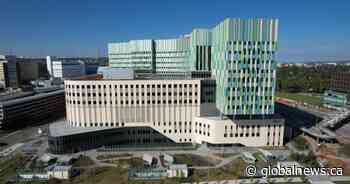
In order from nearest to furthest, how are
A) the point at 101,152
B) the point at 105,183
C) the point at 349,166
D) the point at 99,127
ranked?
the point at 105,183
the point at 349,166
the point at 101,152
the point at 99,127

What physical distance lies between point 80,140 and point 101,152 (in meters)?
7.83

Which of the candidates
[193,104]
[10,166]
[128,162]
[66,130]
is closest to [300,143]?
[193,104]

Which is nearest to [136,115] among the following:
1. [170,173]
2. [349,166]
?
[170,173]

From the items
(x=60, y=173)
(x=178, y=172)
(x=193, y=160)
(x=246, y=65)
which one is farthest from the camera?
(x=246, y=65)

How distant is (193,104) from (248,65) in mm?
21510

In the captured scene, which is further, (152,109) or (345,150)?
(152,109)

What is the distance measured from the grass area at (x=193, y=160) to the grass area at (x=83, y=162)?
23282mm

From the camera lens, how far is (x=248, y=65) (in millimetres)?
65250

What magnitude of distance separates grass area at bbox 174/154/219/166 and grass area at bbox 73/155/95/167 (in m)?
23.3

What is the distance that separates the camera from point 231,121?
6969cm

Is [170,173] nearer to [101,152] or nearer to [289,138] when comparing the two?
[101,152]

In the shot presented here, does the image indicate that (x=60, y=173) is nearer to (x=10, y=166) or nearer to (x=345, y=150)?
(x=10, y=166)

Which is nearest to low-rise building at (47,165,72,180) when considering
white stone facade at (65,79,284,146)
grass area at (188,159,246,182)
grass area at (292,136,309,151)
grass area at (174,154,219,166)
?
white stone facade at (65,79,284,146)

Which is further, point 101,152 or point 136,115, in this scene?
point 136,115
